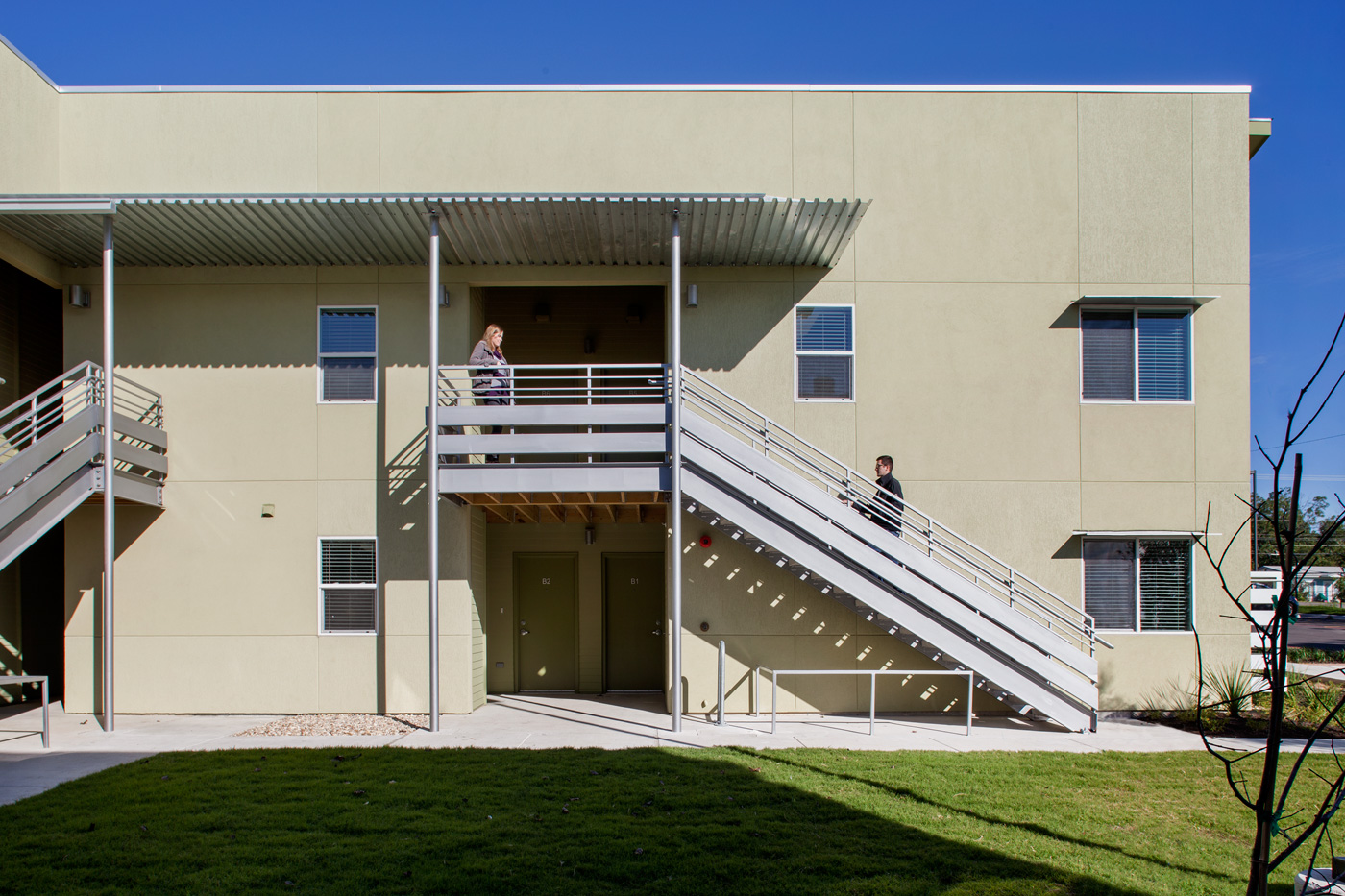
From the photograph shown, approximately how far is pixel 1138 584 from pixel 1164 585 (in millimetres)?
359

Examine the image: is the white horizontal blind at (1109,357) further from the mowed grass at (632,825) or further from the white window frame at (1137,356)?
the mowed grass at (632,825)

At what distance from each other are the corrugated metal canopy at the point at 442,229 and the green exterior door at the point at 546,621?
494cm

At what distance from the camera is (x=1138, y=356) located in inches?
488

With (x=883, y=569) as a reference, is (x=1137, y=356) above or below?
above

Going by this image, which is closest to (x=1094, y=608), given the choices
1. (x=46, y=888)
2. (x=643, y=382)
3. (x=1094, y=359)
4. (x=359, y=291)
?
(x=1094, y=359)

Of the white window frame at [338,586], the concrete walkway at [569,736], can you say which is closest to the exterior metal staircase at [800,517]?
the concrete walkway at [569,736]

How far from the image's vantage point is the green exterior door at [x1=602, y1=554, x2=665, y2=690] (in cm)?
1427

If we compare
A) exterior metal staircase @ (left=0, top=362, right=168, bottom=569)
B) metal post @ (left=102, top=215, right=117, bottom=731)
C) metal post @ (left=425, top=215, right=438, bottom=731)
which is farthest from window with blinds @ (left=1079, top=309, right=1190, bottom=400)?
exterior metal staircase @ (left=0, top=362, right=168, bottom=569)

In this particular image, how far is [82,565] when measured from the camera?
12164 millimetres

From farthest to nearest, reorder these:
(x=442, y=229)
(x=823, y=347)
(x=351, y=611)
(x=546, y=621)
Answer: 1. (x=546, y=621)
2. (x=823, y=347)
3. (x=351, y=611)
4. (x=442, y=229)

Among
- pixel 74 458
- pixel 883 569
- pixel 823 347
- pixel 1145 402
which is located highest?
pixel 823 347

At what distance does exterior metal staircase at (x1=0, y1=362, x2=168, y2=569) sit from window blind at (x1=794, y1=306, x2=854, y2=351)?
8.70m

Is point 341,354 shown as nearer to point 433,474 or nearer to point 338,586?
point 433,474

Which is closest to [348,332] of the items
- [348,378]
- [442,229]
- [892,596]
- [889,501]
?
[348,378]
